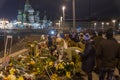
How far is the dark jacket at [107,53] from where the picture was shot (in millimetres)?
8023

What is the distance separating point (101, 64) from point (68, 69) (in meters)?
4.17

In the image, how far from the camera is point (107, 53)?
8.03 m

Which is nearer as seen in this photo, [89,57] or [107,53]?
[107,53]

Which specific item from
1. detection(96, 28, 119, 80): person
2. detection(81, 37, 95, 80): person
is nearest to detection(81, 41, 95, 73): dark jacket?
detection(81, 37, 95, 80): person

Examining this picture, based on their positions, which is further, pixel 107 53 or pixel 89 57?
pixel 89 57

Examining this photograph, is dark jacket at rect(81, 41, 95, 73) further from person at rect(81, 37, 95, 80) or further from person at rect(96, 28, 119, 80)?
person at rect(96, 28, 119, 80)

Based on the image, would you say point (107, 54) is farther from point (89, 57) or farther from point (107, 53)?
point (89, 57)

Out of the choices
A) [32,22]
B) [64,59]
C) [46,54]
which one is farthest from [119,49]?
[32,22]

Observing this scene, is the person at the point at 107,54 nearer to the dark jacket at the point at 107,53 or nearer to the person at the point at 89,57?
the dark jacket at the point at 107,53

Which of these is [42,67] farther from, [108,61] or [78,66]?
[108,61]

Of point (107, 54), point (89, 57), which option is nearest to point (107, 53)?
point (107, 54)

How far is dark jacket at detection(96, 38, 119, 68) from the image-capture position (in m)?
8.02

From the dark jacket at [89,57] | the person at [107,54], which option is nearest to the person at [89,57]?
the dark jacket at [89,57]

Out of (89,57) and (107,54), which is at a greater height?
(107,54)
